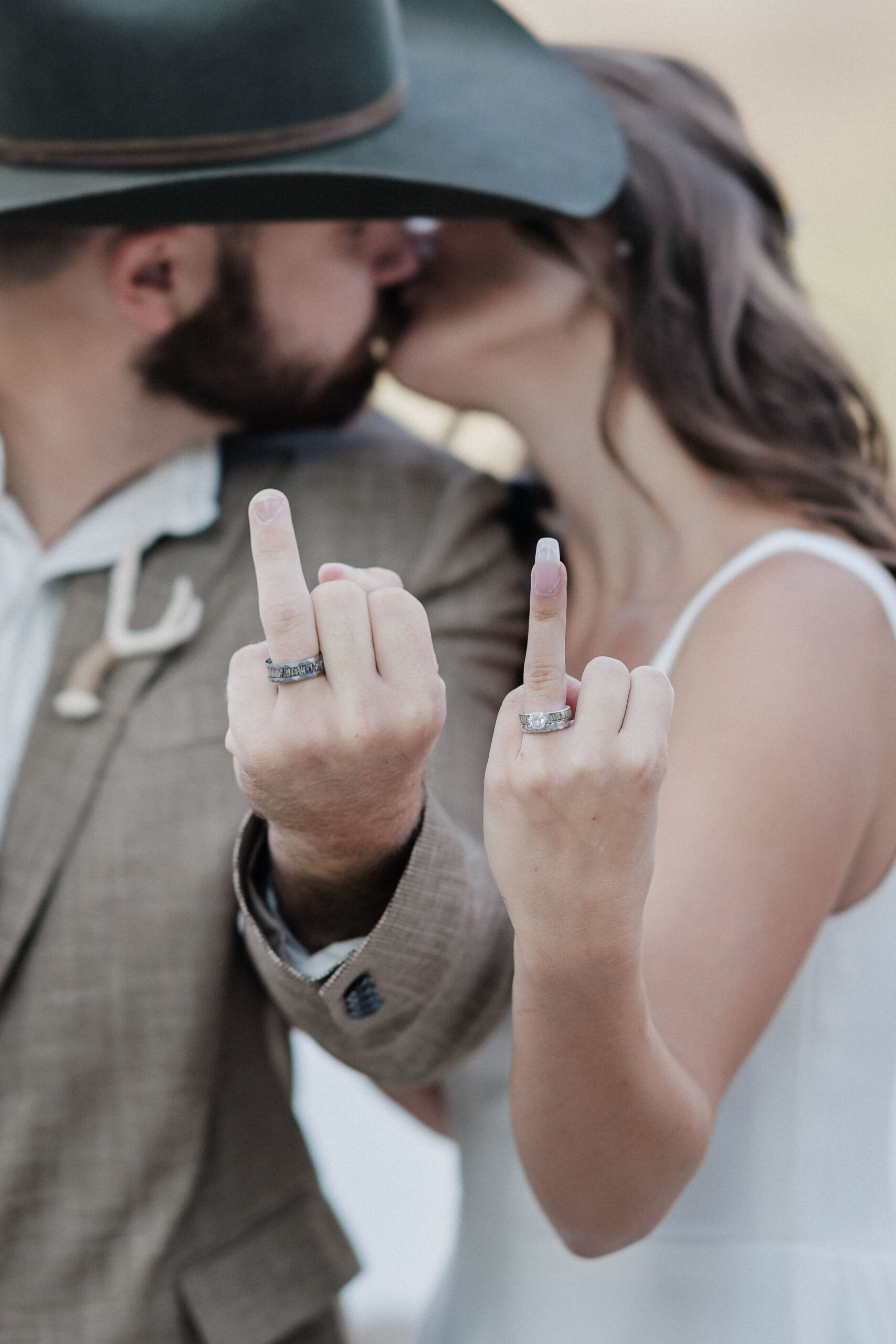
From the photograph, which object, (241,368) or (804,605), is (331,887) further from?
(241,368)

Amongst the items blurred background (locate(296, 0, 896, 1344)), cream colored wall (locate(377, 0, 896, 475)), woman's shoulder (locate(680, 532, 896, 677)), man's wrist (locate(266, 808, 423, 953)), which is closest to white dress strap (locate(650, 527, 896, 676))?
woman's shoulder (locate(680, 532, 896, 677))

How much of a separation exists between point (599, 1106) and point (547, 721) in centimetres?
25

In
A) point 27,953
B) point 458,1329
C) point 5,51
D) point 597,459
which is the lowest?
point 458,1329

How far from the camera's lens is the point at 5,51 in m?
0.99

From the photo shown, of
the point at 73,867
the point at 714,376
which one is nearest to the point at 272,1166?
the point at 73,867

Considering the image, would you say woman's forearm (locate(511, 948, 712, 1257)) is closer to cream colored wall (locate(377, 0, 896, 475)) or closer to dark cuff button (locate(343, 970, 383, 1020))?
dark cuff button (locate(343, 970, 383, 1020))

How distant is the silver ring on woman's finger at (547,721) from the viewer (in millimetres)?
632

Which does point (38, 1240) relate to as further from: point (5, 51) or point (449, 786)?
point (5, 51)

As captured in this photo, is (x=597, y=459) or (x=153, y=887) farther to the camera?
(x=597, y=459)

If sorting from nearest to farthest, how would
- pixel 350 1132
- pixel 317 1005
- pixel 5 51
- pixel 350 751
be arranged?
pixel 350 751
pixel 317 1005
pixel 5 51
pixel 350 1132

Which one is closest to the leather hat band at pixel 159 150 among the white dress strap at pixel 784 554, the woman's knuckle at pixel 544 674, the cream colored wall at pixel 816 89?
the white dress strap at pixel 784 554

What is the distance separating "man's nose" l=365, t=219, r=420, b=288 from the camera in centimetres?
126

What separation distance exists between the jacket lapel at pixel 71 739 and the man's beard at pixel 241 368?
10 centimetres

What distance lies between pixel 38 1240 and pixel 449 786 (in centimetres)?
49
